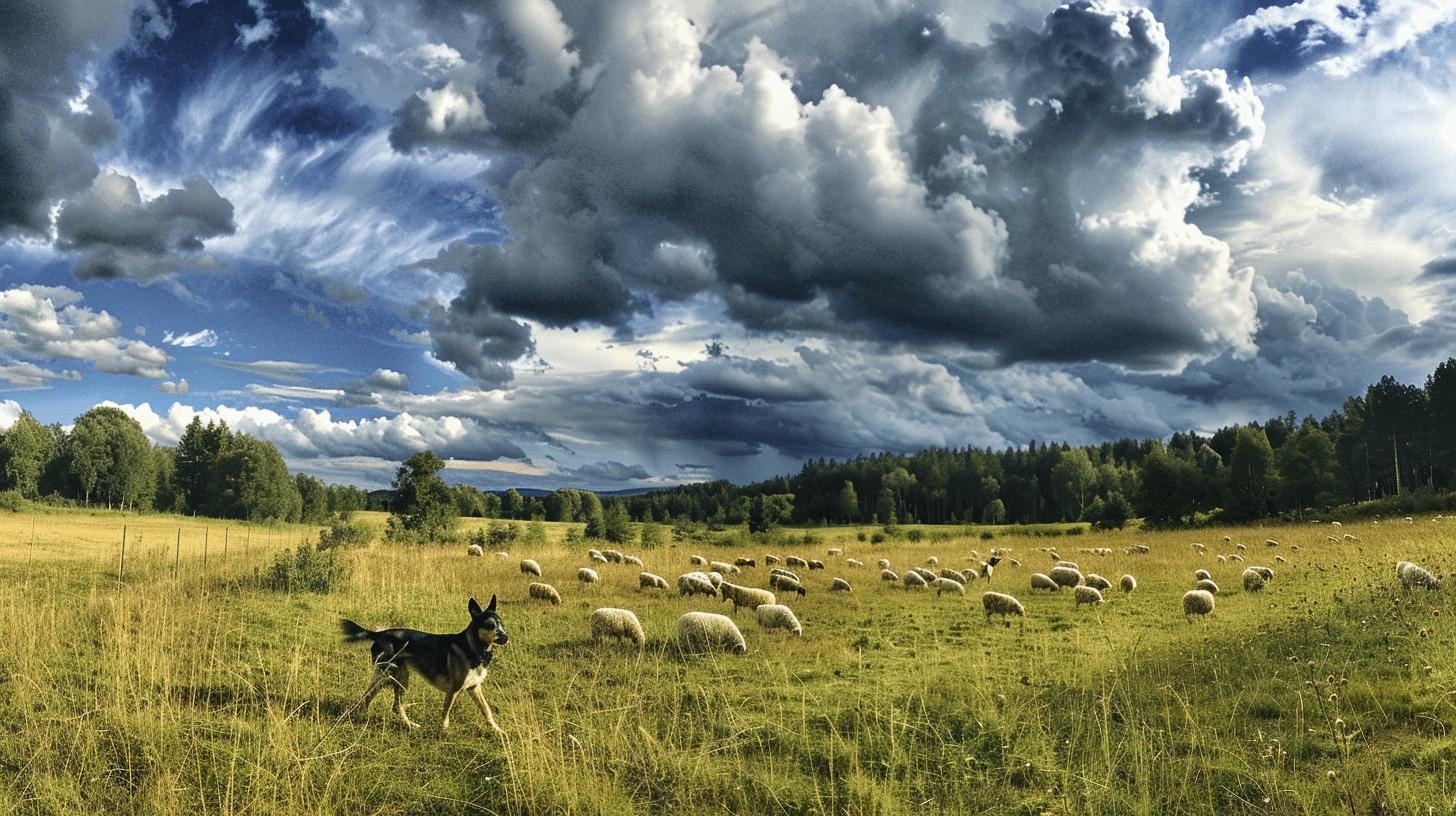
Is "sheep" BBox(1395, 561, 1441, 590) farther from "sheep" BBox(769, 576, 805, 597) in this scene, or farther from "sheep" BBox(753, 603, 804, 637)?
"sheep" BBox(769, 576, 805, 597)

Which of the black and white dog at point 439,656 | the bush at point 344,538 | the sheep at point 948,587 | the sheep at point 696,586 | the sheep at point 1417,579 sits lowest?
the sheep at point 948,587

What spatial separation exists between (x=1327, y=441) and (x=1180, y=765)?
85621 mm

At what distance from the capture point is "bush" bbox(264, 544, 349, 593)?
55.7ft

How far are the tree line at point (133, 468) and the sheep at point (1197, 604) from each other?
99.2 m

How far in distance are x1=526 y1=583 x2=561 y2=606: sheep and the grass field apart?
2.11 m

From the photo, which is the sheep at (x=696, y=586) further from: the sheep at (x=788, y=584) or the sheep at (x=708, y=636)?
the sheep at (x=708, y=636)

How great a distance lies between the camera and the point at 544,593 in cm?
1864

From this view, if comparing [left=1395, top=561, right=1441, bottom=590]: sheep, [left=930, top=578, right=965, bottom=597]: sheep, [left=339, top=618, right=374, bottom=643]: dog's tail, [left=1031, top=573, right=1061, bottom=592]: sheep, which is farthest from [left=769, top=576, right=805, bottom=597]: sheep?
[left=339, top=618, right=374, bottom=643]: dog's tail

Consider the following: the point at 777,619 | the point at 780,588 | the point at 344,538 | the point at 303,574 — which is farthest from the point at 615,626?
the point at 344,538

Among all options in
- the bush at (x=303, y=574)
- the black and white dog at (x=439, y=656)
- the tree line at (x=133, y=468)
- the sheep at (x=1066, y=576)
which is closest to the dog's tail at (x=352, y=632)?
the black and white dog at (x=439, y=656)

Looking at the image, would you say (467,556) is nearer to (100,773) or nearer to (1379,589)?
(100,773)

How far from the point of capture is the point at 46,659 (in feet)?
32.3

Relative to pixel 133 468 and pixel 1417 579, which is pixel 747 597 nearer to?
pixel 1417 579

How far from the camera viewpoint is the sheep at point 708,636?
12703 mm
